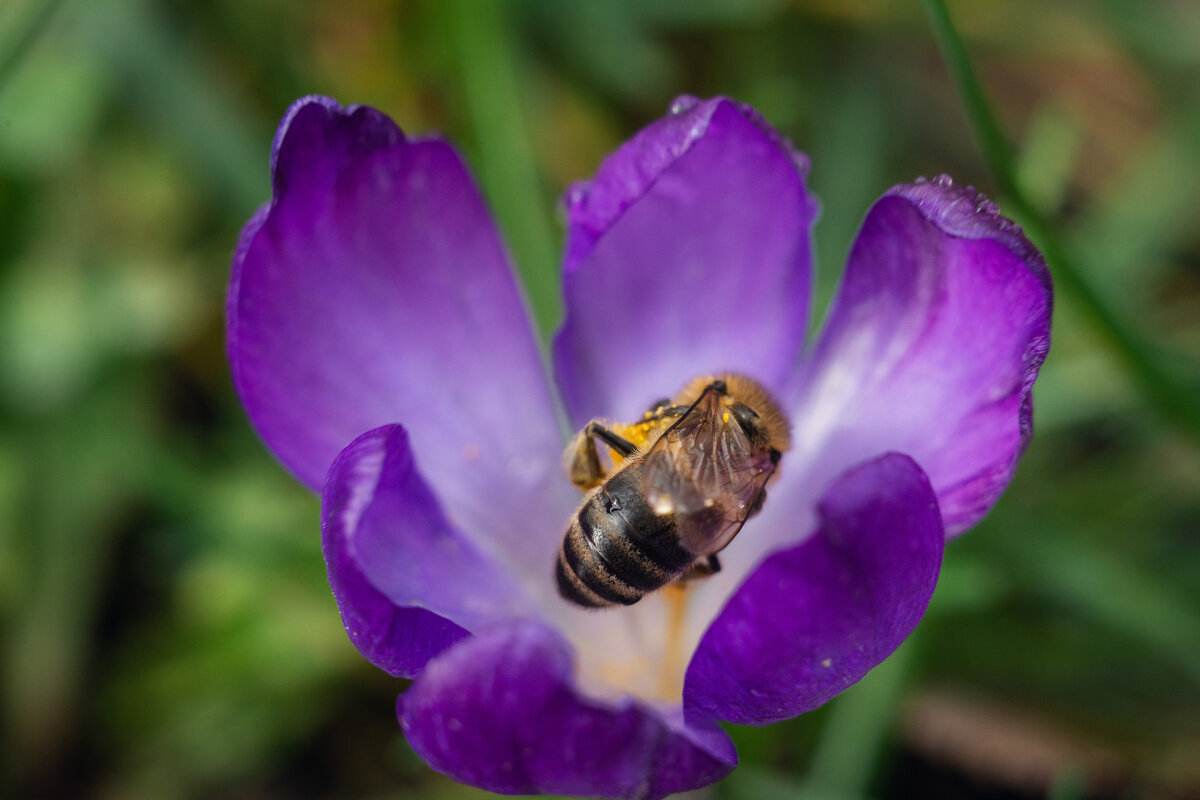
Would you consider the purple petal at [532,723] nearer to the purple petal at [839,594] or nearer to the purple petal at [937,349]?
the purple petal at [839,594]

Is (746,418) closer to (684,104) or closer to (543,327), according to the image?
(684,104)

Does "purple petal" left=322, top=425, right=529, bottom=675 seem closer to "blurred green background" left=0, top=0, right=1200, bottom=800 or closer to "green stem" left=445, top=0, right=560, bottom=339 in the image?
"blurred green background" left=0, top=0, right=1200, bottom=800

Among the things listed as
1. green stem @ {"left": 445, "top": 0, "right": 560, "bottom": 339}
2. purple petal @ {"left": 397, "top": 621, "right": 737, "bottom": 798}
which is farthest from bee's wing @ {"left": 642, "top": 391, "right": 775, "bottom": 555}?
green stem @ {"left": 445, "top": 0, "right": 560, "bottom": 339}

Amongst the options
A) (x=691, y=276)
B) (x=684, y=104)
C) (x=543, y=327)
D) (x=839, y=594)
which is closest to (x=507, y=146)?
(x=543, y=327)

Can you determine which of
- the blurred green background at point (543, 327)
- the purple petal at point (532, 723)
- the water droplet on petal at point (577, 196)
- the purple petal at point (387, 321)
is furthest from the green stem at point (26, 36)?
the purple petal at point (532, 723)

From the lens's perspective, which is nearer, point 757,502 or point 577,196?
point 757,502

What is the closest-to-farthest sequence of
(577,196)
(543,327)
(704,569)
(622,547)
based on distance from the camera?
(622,547) → (704,569) → (577,196) → (543,327)

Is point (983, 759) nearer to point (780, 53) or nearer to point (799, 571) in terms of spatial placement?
point (799, 571)
